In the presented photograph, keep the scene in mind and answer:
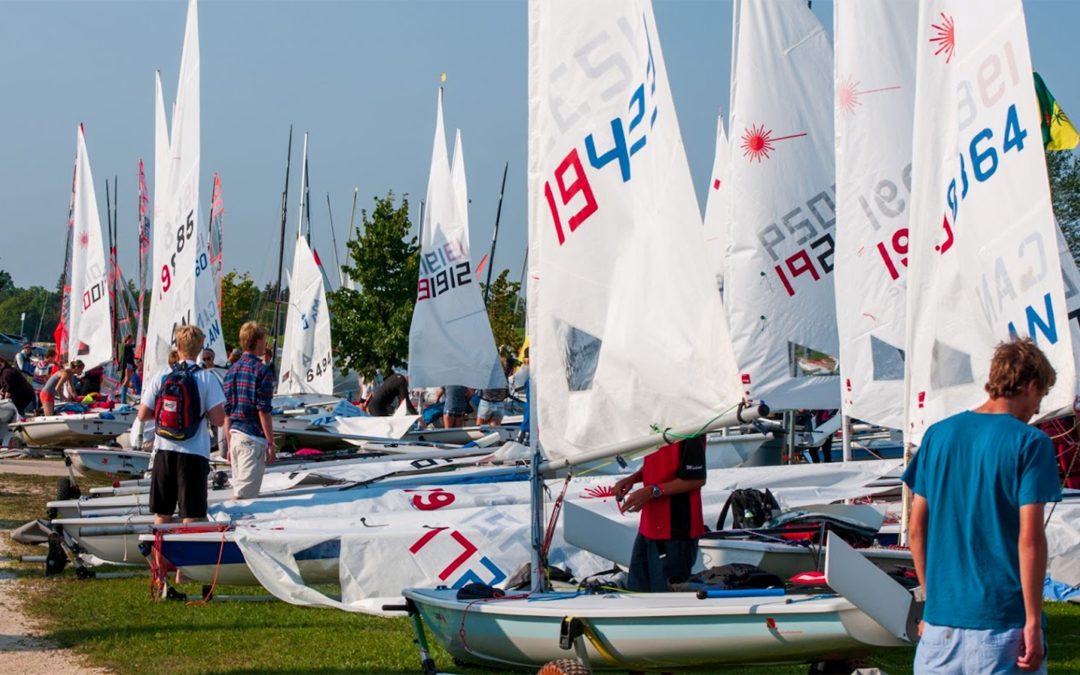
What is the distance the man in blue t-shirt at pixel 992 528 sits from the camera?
12.4ft

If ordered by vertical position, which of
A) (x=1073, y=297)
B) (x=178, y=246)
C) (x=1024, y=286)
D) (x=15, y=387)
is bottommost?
(x=15, y=387)

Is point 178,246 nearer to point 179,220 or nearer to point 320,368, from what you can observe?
point 179,220

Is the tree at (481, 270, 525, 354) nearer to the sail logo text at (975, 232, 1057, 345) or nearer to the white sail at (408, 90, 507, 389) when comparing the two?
the white sail at (408, 90, 507, 389)

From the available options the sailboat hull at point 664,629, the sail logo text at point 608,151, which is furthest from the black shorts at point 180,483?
the sail logo text at point 608,151

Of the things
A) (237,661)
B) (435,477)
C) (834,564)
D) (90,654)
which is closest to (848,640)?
(834,564)

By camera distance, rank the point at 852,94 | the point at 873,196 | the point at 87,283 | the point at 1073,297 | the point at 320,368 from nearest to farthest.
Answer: the point at 1073,297, the point at 873,196, the point at 852,94, the point at 87,283, the point at 320,368

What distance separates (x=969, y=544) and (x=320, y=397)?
66.9 ft

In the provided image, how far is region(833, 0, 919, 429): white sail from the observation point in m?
11.8

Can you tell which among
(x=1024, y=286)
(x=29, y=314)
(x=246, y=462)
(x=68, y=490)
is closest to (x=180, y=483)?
(x=246, y=462)

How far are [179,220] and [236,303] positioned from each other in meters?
41.7

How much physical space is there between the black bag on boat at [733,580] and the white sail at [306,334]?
21.3 metres

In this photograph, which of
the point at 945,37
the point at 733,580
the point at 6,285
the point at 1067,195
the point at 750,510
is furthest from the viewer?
the point at 6,285

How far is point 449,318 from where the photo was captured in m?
20.4

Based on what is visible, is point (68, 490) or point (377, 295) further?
point (377, 295)
